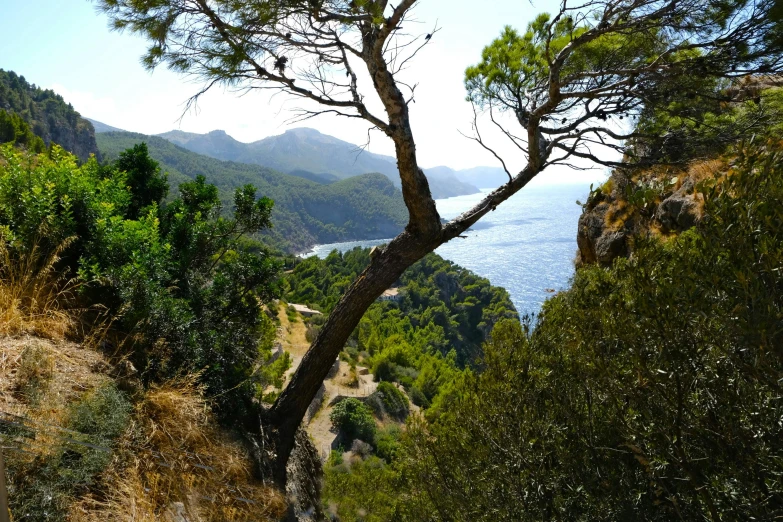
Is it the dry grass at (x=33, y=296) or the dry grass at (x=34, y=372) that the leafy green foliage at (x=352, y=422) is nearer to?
the dry grass at (x=33, y=296)

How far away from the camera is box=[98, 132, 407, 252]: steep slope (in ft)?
276

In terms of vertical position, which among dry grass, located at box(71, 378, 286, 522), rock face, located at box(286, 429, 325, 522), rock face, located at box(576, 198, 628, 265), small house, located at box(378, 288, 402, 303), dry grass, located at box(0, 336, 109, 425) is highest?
rock face, located at box(576, 198, 628, 265)

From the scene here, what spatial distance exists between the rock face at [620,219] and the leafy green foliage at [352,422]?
9.73 meters

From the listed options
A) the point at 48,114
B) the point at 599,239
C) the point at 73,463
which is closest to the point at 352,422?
the point at 599,239

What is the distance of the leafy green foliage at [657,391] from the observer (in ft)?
4.94

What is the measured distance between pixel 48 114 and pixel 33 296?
66387 millimetres

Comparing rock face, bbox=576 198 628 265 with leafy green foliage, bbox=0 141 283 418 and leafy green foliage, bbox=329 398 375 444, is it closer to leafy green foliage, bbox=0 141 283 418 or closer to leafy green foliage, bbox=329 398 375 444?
leafy green foliage, bbox=0 141 283 418

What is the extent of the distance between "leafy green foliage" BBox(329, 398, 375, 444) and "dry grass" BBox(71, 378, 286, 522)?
12.5 m

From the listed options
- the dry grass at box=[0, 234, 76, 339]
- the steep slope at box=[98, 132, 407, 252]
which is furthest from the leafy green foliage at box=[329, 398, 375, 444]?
the steep slope at box=[98, 132, 407, 252]

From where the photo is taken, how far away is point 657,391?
1.95 metres

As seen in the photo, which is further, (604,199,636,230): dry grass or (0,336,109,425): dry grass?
(604,199,636,230): dry grass

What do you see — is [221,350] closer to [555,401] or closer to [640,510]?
[555,401]

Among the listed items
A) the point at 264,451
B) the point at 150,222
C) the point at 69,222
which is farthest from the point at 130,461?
the point at 150,222

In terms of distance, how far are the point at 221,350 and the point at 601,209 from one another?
612 centimetres
